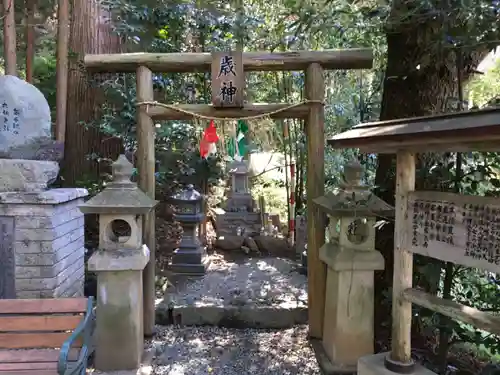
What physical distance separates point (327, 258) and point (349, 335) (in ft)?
2.28

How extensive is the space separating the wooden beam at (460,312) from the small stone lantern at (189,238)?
4.40m

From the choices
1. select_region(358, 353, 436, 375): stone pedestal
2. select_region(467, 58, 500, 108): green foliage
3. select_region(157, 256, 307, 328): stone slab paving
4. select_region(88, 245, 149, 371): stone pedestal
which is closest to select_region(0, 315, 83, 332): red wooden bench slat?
select_region(88, 245, 149, 371): stone pedestal

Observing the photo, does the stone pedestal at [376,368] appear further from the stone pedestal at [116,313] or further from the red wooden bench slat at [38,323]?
the red wooden bench slat at [38,323]

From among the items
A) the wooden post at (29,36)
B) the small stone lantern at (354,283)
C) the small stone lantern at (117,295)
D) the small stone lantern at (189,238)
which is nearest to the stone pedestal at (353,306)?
the small stone lantern at (354,283)

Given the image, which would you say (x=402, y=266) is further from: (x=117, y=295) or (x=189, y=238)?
(x=189, y=238)

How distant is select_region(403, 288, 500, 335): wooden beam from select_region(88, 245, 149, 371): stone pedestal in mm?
2270

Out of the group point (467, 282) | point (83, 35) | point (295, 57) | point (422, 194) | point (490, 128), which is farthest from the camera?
point (83, 35)

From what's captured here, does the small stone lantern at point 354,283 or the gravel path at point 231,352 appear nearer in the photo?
the small stone lantern at point 354,283

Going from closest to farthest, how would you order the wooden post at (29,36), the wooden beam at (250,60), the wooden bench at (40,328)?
the wooden bench at (40,328), the wooden beam at (250,60), the wooden post at (29,36)

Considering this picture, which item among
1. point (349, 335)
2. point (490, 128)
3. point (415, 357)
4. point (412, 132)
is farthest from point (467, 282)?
point (490, 128)

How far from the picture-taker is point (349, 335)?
3.66 metres

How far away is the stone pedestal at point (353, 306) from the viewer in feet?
12.0

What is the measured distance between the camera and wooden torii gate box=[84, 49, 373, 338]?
4258mm

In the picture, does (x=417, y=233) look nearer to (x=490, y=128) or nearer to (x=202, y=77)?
(x=490, y=128)
